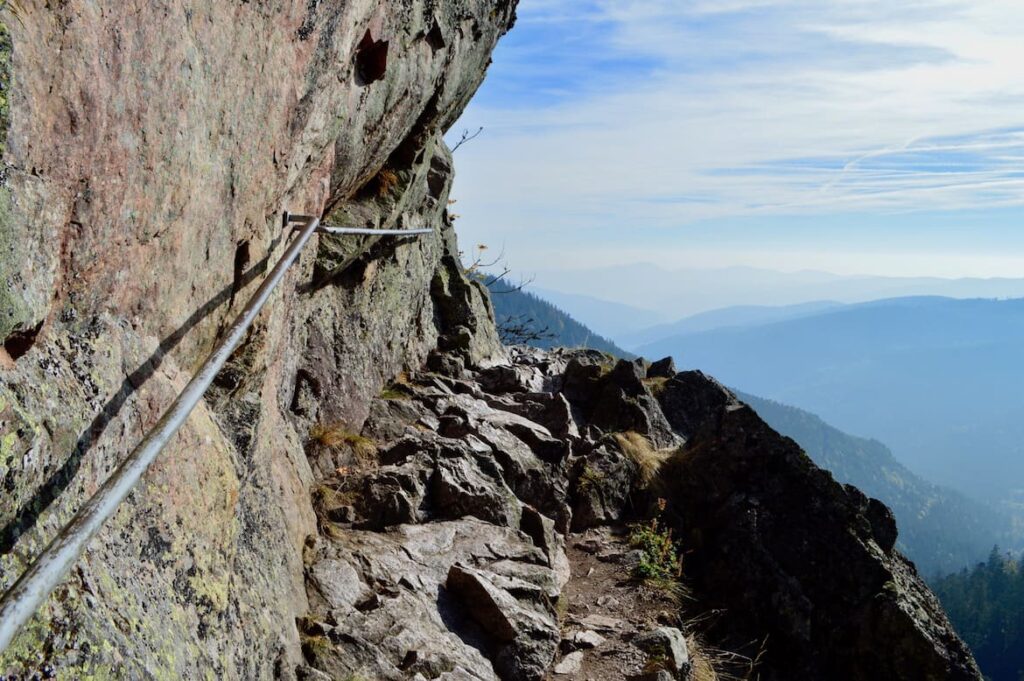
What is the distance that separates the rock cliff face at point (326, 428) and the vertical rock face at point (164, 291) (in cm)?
3

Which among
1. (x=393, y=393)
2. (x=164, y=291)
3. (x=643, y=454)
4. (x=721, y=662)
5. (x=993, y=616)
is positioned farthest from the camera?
(x=993, y=616)

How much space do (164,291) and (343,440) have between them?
5.82 m

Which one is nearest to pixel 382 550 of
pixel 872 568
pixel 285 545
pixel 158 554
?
pixel 285 545

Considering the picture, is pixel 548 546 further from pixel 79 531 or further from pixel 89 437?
pixel 79 531

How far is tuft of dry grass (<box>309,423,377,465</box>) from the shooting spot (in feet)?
35.7

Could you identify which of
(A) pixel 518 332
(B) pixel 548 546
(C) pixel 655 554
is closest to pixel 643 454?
(C) pixel 655 554

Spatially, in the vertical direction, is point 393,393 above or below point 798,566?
above

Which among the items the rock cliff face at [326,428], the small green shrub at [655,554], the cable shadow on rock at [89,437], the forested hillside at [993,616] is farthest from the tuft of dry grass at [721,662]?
the forested hillside at [993,616]

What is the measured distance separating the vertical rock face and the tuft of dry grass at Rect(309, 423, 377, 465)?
67 cm

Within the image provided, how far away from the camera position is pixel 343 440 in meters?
11.1

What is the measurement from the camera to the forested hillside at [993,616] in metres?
130

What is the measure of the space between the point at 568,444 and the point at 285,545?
859 cm

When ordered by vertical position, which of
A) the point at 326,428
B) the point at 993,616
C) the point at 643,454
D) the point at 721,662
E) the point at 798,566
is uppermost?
the point at 326,428

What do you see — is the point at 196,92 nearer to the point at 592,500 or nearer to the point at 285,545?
the point at 285,545
